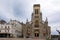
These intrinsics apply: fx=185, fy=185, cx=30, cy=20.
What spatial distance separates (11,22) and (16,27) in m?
4.14

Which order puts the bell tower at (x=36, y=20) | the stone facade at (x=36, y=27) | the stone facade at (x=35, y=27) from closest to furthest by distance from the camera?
the stone facade at (x=35, y=27)
the stone facade at (x=36, y=27)
the bell tower at (x=36, y=20)

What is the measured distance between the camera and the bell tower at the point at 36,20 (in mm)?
105250

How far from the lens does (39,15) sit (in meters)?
107

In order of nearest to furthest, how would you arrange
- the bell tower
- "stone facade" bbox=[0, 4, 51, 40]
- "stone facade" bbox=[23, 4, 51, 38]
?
"stone facade" bbox=[0, 4, 51, 40]
"stone facade" bbox=[23, 4, 51, 38]
the bell tower

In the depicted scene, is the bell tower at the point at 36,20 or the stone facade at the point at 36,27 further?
the bell tower at the point at 36,20

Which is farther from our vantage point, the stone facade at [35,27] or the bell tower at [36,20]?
the bell tower at [36,20]

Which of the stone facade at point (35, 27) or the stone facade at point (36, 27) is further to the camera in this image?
the stone facade at point (36, 27)

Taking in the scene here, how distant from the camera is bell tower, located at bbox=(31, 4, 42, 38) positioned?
345 feet

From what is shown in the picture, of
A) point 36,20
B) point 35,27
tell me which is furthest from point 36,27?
point 36,20

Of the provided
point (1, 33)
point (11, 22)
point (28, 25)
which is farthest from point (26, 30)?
point (1, 33)

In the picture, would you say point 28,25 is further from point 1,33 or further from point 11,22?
point 1,33

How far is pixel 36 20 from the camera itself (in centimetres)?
10712

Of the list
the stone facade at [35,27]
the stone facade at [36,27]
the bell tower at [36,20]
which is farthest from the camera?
the bell tower at [36,20]

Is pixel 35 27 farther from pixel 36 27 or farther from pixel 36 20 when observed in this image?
pixel 36 20
